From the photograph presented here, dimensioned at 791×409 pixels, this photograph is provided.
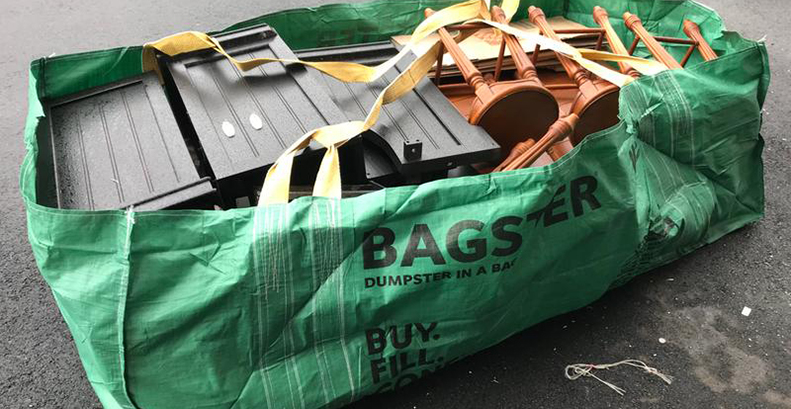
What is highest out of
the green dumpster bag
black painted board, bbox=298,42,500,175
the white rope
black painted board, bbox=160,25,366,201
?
black painted board, bbox=160,25,366,201

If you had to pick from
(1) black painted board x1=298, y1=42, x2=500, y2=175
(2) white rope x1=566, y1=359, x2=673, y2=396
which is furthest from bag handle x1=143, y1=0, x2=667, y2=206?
(2) white rope x1=566, y1=359, x2=673, y2=396

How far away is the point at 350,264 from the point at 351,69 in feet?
1.51

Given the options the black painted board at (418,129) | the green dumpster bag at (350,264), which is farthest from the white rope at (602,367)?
the black painted board at (418,129)

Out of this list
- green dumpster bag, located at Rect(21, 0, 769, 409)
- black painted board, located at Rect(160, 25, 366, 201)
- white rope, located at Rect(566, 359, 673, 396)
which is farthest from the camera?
white rope, located at Rect(566, 359, 673, 396)

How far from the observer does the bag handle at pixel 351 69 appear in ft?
2.91

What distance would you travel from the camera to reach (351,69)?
115 cm

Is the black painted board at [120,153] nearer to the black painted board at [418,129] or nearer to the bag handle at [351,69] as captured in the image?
the bag handle at [351,69]

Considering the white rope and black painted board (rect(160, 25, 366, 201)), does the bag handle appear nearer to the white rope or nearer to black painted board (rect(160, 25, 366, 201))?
black painted board (rect(160, 25, 366, 201))

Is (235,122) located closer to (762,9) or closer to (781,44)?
(781,44)

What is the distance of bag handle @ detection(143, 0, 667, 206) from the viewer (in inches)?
34.9

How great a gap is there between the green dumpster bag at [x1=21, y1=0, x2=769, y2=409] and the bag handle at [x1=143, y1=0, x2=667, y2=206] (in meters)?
0.06

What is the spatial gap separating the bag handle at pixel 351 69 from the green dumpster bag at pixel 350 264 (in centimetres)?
6

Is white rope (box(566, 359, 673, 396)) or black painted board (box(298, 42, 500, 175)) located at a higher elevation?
black painted board (box(298, 42, 500, 175))

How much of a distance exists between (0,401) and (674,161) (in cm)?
137
